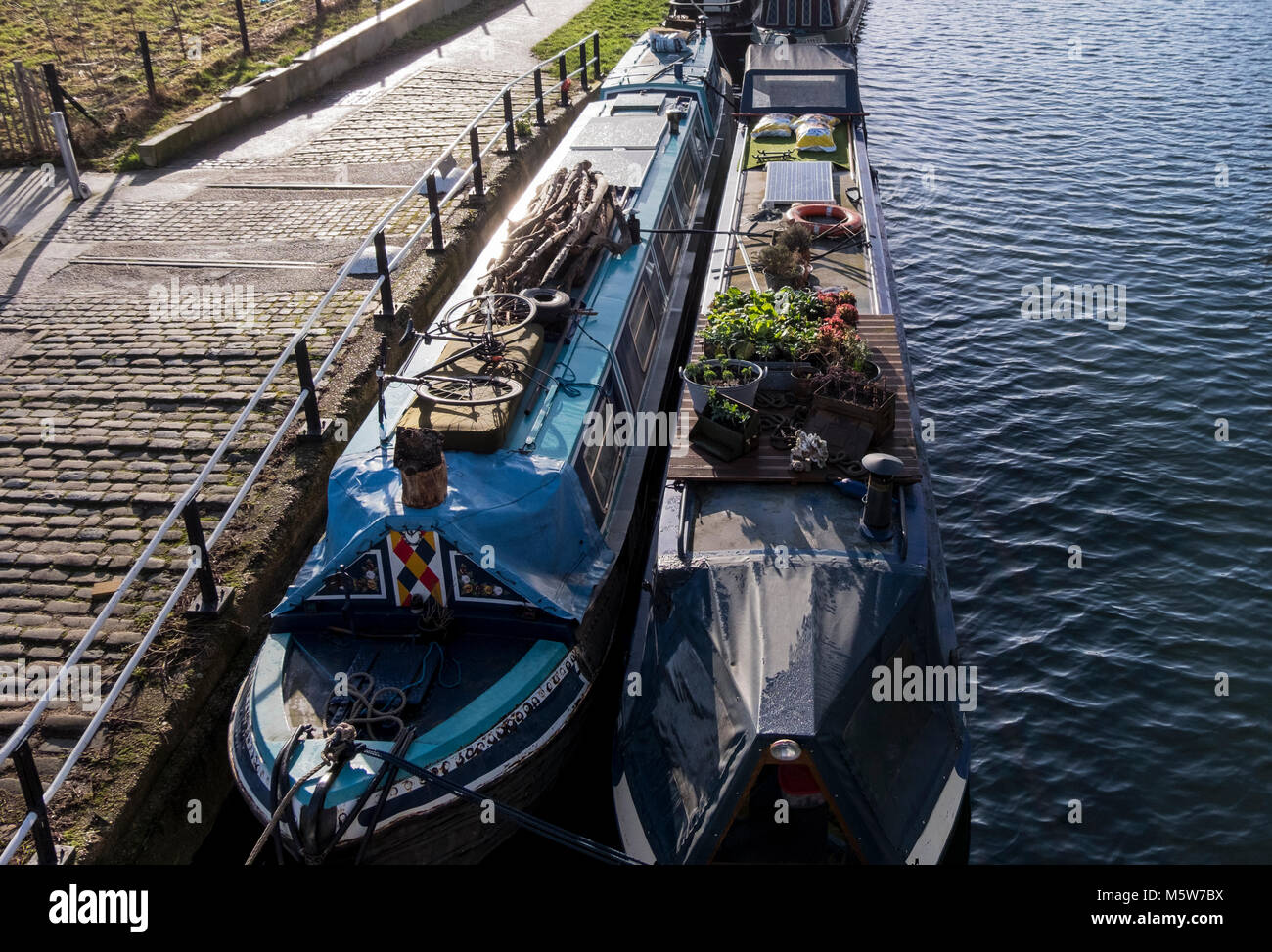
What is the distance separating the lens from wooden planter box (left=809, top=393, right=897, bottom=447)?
409 inches

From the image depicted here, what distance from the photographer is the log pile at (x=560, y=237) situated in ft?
41.7

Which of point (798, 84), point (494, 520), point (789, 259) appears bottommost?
point (494, 520)

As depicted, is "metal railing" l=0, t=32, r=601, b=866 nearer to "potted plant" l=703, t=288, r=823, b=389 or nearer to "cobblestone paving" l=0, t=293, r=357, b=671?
"cobblestone paving" l=0, t=293, r=357, b=671

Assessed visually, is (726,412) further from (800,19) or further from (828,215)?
(800,19)

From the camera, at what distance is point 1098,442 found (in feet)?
54.2

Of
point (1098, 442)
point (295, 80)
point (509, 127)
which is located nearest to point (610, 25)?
point (295, 80)

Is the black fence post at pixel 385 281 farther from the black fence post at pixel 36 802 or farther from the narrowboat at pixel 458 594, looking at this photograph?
the black fence post at pixel 36 802

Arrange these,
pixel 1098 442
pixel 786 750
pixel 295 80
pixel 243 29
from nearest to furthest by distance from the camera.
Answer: pixel 786 750, pixel 1098 442, pixel 295 80, pixel 243 29

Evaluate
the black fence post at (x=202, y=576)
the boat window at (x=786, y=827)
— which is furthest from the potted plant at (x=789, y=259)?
the black fence post at (x=202, y=576)

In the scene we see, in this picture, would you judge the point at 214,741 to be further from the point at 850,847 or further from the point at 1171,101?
the point at 1171,101

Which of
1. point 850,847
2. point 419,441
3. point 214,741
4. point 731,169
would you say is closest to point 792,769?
point 850,847

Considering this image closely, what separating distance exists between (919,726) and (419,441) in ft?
15.9

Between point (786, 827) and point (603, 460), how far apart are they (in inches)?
174

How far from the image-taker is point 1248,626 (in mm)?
13008
